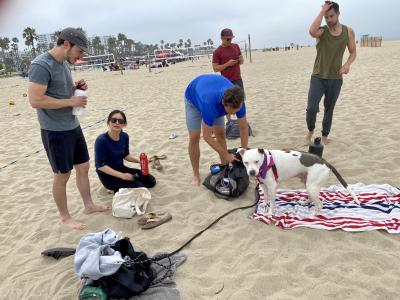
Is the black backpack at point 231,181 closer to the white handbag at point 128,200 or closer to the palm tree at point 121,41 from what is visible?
the white handbag at point 128,200

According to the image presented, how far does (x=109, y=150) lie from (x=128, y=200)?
74 centimetres

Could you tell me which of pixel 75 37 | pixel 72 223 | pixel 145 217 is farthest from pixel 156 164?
pixel 75 37

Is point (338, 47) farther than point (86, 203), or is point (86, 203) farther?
point (338, 47)

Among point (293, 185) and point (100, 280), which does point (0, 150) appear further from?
point (293, 185)

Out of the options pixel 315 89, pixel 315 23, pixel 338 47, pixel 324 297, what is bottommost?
pixel 324 297

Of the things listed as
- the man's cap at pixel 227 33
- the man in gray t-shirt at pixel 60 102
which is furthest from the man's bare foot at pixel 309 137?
the man in gray t-shirt at pixel 60 102

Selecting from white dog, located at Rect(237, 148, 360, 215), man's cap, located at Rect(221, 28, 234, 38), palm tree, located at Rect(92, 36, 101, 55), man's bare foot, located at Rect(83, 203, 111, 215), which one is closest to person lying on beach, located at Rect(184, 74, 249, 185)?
white dog, located at Rect(237, 148, 360, 215)

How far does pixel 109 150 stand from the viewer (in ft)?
13.7

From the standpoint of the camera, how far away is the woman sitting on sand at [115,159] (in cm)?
404

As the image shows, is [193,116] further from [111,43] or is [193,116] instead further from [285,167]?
[111,43]

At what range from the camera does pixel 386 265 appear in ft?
8.79

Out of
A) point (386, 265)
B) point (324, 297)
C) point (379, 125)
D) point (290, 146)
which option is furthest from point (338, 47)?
point (324, 297)

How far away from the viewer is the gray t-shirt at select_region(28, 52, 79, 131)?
9.80 feet

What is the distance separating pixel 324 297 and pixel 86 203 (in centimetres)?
289
